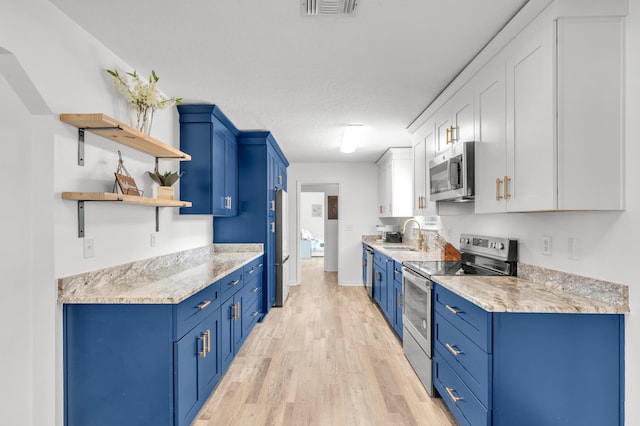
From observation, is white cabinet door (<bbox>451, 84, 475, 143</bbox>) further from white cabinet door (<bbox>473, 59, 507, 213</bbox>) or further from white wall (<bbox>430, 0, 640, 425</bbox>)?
white wall (<bbox>430, 0, 640, 425</bbox>)

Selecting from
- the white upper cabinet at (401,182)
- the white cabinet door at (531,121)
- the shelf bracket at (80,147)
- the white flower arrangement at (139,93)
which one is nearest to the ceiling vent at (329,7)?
the white cabinet door at (531,121)

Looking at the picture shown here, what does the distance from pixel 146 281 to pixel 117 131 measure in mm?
986

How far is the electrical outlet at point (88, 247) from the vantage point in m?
1.97

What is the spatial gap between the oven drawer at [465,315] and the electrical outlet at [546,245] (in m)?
0.61

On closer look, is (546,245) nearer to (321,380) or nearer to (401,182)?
(321,380)

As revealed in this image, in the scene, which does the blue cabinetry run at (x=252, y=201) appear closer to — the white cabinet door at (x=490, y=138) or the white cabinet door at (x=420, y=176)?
the white cabinet door at (x=420, y=176)

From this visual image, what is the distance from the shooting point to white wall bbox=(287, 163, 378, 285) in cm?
650

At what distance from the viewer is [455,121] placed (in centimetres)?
279

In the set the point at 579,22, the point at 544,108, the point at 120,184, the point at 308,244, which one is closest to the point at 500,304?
the point at 544,108

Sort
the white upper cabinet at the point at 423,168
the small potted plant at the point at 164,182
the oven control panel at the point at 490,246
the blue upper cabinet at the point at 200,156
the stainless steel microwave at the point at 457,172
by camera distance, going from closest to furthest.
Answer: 1. the oven control panel at the point at 490,246
2. the stainless steel microwave at the point at 457,172
3. the small potted plant at the point at 164,182
4. the blue upper cabinet at the point at 200,156
5. the white upper cabinet at the point at 423,168

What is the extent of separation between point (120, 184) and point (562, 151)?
8.15 feet

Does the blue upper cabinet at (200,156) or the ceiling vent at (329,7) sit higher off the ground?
the ceiling vent at (329,7)

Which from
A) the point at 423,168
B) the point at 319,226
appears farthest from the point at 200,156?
the point at 319,226

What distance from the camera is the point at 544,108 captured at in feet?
5.56
